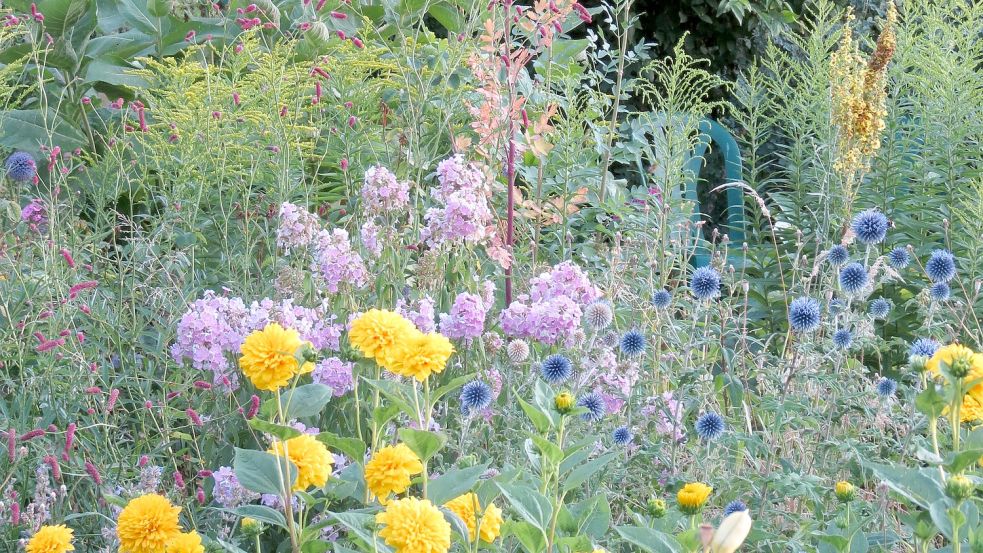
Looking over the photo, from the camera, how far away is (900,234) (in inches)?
162

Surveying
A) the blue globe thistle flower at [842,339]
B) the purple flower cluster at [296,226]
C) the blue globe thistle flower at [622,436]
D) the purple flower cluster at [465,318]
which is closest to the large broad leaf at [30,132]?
the purple flower cluster at [296,226]

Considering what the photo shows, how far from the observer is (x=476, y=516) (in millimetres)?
1445

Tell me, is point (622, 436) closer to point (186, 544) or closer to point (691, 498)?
point (691, 498)

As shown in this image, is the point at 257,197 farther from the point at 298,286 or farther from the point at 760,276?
the point at 760,276

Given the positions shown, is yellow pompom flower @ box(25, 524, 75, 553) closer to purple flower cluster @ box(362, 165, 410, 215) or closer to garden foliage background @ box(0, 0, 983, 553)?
garden foliage background @ box(0, 0, 983, 553)

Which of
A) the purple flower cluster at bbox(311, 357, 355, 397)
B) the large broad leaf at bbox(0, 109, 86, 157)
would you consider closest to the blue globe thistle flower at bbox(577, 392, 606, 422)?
the purple flower cluster at bbox(311, 357, 355, 397)

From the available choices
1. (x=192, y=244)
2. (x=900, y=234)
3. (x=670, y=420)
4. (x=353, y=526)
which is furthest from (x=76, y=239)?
(x=900, y=234)

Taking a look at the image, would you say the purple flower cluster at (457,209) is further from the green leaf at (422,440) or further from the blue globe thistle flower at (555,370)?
the green leaf at (422,440)

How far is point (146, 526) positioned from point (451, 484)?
0.40 meters

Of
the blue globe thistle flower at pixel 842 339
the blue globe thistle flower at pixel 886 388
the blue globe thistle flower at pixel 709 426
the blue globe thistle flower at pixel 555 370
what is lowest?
the blue globe thistle flower at pixel 555 370

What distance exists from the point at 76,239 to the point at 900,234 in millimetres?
2920

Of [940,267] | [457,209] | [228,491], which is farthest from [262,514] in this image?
[940,267]

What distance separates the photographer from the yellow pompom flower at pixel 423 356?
1.44 m

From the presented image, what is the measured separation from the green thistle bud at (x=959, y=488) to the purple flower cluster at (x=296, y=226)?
1.61 meters
